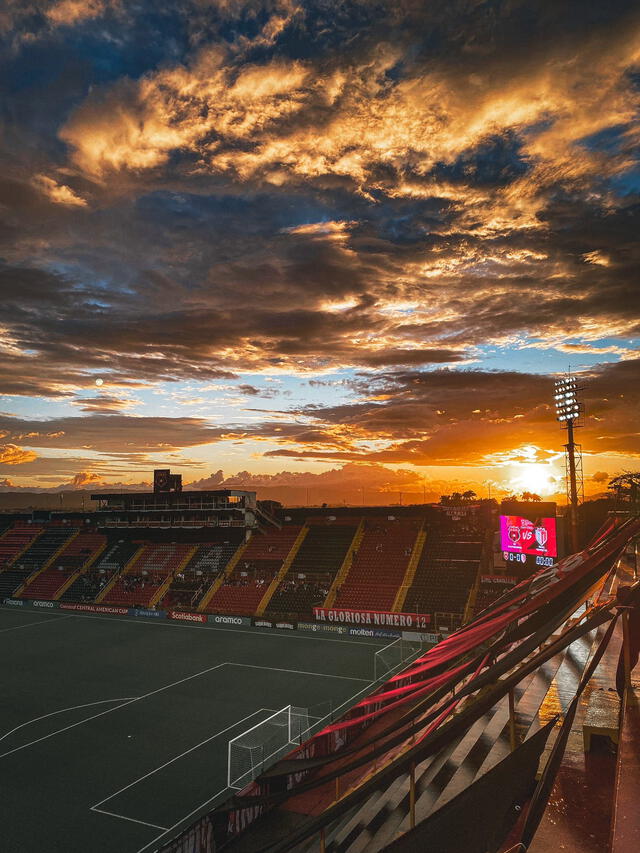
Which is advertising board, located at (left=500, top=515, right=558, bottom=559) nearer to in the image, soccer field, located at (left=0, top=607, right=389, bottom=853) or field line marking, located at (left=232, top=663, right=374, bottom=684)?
soccer field, located at (left=0, top=607, right=389, bottom=853)

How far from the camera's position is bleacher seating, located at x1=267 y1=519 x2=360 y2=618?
53.5 meters

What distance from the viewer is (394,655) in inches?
1598

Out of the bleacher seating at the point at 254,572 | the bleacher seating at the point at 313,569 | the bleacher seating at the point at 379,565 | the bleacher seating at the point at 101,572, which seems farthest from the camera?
the bleacher seating at the point at 101,572

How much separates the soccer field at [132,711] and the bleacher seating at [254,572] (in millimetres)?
4296

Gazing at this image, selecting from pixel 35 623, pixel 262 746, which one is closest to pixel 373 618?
pixel 262 746

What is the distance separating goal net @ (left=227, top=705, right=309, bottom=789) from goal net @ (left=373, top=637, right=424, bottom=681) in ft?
32.0

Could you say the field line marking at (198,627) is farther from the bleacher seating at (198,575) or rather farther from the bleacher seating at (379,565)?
the bleacher seating at (379,565)

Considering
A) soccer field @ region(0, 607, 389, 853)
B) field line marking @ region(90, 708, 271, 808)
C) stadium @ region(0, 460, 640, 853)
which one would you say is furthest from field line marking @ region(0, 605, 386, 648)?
field line marking @ region(90, 708, 271, 808)

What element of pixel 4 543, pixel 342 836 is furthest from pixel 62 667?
pixel 4 543

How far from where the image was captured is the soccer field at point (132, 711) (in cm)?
1994

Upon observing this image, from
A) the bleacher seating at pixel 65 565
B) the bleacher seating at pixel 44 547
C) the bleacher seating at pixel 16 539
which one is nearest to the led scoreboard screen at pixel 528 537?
the bleacher seating at pixel 65 565

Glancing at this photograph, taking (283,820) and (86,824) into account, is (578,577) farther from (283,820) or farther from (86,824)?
(86,824)

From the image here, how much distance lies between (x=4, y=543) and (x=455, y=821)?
86208 millimetres

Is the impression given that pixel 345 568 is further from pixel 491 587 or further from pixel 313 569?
pixel 491 587
